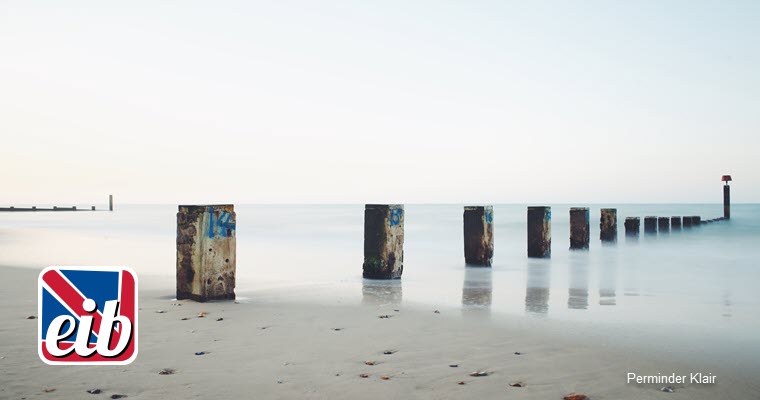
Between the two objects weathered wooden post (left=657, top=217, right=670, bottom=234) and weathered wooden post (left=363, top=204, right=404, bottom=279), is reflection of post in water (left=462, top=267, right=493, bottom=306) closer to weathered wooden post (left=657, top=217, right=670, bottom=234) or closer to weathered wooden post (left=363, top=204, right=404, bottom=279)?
weathered wooden post (left=363, top=204, right=404, bottom=279)

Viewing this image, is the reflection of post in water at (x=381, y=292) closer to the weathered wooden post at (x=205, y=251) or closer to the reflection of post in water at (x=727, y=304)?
the weathered wooden post at (x=205, y=251)

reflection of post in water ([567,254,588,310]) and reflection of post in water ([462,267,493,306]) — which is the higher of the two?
reflection of post in water ([462,267,493,306])

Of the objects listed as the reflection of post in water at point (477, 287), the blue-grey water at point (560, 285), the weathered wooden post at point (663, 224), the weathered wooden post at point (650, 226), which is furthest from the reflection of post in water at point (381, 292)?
the weathered wooden post at point (663, 224)

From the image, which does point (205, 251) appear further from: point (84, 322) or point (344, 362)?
point (344, 362)

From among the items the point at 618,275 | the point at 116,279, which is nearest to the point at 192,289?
the point at 116,279

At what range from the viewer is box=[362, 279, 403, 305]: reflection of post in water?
6.96 meters

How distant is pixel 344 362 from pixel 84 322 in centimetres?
180

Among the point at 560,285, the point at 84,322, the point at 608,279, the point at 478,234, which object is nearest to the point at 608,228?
the point at 478,234

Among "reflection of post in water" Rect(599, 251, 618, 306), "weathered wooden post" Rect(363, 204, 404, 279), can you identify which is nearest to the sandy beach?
"reflection of post in water" Rect(599, 251, 618, 306)

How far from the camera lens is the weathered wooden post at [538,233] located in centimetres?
1370

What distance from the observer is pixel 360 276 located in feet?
32.3

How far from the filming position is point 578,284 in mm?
9234

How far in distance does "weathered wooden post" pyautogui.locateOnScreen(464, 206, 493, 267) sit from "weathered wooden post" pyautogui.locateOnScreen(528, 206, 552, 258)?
2.37 m

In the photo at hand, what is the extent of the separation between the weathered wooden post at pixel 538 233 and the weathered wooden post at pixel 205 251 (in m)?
8.68
